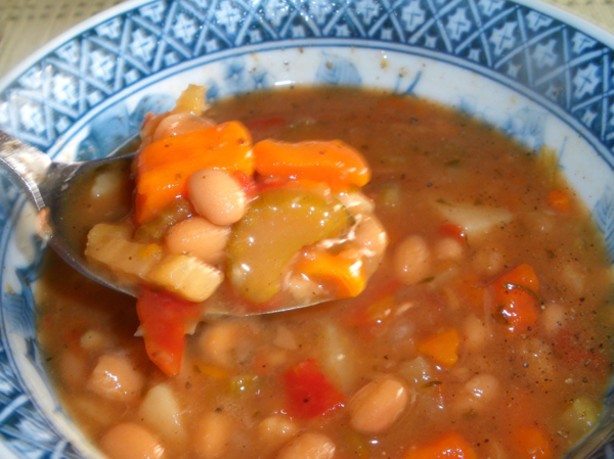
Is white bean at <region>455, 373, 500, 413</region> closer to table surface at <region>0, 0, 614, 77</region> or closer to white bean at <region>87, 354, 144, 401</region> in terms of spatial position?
white bean at <region>87, 354, 144, 401</region>

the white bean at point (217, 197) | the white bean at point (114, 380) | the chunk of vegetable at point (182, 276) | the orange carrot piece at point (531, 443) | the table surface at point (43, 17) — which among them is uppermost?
the table surface at point (43, 17)

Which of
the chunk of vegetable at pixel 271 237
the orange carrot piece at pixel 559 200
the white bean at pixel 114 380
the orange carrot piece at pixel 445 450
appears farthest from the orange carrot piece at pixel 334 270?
the orange carrot piece at pixel 559 200

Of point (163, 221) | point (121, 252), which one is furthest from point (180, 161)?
point (121, 252)

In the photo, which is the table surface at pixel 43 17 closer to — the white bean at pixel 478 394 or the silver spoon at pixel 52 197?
the silver spoon at pixel 52 197

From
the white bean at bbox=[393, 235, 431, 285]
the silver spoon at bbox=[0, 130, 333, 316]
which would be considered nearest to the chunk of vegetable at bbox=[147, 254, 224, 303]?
the silver spoon at bbox=[0, 130, 333, 316]

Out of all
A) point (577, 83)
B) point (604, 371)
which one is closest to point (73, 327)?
point (604, 371)

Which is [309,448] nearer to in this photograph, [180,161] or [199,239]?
[199,239]

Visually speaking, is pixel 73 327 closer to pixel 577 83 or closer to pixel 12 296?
pixel 12 296

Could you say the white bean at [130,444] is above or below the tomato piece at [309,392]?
above
